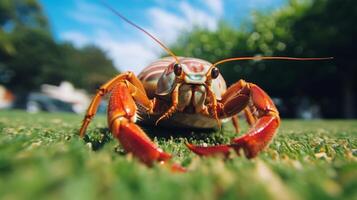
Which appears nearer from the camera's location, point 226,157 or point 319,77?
point 226,157

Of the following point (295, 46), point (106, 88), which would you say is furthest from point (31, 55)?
point (106, 88)

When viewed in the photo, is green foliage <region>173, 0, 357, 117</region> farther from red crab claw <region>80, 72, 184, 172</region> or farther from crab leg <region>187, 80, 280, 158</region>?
red crab claw <region>80, 72, 184, 172</region>

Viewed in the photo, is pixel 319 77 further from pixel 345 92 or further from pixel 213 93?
pixel 213 93

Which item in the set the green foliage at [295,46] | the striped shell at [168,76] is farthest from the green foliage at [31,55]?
the striped shell at [168,76]

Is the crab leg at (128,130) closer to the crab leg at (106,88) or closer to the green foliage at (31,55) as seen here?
the crab leg at (106,88)

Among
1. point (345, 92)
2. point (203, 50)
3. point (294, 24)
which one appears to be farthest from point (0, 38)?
point (345, 92)

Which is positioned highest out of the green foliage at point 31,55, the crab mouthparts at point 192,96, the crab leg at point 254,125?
the green foliage at point 31,55

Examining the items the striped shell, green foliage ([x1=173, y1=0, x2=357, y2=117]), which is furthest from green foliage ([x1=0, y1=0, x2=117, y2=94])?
the striped shell

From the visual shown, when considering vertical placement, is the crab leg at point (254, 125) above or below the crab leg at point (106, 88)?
below

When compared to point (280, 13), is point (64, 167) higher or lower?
lower
